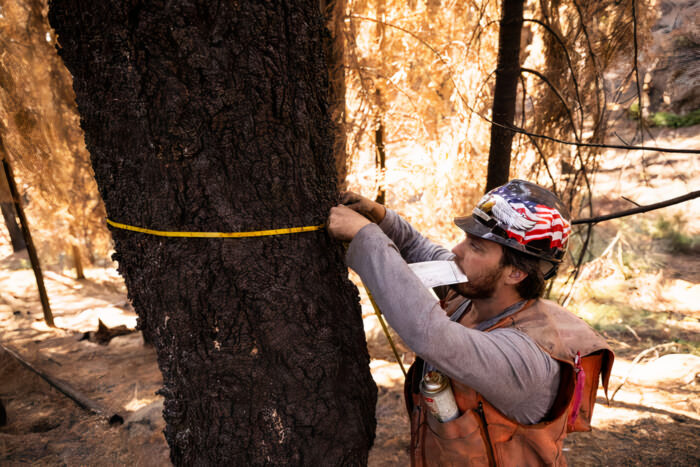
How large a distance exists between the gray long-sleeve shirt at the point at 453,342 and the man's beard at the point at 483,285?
23 cm

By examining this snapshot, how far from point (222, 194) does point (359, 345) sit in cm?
83

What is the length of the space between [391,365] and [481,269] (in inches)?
128

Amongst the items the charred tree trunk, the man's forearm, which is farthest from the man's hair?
the charred tree trunk

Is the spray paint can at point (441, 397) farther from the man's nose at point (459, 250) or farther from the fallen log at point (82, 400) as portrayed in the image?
the fallen log at point (82, 400)

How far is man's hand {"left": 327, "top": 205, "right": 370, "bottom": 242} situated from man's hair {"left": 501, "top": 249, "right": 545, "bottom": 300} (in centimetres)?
61

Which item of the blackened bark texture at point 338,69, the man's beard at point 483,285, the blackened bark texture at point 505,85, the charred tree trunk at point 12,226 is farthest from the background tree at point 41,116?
the charred tree trunk at point 12,226

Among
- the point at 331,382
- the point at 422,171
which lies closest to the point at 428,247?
the point at 331,382

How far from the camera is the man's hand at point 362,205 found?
175 cm

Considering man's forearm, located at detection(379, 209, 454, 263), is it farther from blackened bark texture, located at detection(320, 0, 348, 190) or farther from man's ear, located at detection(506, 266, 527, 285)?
blackened bark texture, located at detection(320, 0, 348, 190)

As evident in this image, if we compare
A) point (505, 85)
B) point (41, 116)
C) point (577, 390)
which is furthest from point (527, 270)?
point (41, 116)

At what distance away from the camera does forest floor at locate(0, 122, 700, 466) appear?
312 centimetres

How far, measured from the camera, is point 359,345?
5.50 ft

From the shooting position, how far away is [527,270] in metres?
1.59

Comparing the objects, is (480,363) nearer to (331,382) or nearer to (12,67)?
(331,382)
